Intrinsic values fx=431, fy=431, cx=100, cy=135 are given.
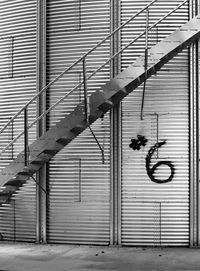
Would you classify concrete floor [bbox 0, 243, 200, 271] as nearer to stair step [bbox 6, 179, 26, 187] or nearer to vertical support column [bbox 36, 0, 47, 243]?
vertical support column [bbox 36, 0, 47, 243]

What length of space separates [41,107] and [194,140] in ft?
14.9

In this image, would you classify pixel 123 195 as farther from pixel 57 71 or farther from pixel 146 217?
pixel 57 71

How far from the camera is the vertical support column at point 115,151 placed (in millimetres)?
12102

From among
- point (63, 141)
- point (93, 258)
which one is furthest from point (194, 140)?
point (93, 258)

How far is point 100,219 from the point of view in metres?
12.2

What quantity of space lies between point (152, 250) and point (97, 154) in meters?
3.05

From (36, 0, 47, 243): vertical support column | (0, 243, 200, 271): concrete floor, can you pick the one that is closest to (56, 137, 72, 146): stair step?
(36, 0, 47, 243): vertical support column

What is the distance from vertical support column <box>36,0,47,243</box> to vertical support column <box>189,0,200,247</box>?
13.9 feet

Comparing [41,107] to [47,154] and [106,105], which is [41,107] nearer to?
[47,154]

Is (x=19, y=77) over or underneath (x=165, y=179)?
over

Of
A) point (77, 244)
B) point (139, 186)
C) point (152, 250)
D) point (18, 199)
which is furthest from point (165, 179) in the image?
point (18, 199)

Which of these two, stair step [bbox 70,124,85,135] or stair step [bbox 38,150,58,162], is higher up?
stair step [bbox 70,124,85,135]

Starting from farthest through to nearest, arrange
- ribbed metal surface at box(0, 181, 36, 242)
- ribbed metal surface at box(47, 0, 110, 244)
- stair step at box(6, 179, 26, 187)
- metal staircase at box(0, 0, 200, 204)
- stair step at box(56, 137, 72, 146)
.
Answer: ribbed metal surface at box(0, 181, 36, 242)
ribbed metal surface at box(47, 0, 110, 244)
stair step at box(6, 179, 26, 187)
stair step at box(56, 137, 72, 146)
metal staircase at box(0, 0, 200, 204)

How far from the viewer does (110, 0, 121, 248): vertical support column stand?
12102 millimetres
